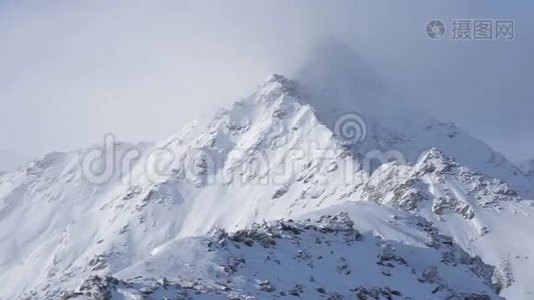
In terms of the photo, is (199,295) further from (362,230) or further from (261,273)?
(362,230)

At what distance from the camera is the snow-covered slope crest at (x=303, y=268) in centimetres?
5744

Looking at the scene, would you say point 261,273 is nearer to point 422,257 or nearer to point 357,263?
point 357,263

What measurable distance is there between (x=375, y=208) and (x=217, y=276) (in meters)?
39.9

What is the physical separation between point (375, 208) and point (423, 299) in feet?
94.1

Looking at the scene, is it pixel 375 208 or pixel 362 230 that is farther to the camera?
pixel 375 208

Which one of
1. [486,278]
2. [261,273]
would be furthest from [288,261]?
[486,278]

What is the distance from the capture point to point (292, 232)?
75125mm

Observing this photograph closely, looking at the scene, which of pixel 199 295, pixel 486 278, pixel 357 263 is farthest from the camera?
pixel 486 278

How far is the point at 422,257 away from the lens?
80000 mm

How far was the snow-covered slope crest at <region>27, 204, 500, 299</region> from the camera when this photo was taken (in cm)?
5744

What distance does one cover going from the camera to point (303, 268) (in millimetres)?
67688

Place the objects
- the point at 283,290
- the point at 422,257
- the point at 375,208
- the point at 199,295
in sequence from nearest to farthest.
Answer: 1. the point at 199,295
2. the point at 283,290
3. the point at 422,257
4. the point at 375,208

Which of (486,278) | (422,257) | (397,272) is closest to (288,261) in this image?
(397,272)

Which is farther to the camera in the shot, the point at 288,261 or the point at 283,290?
the point at 288,261
